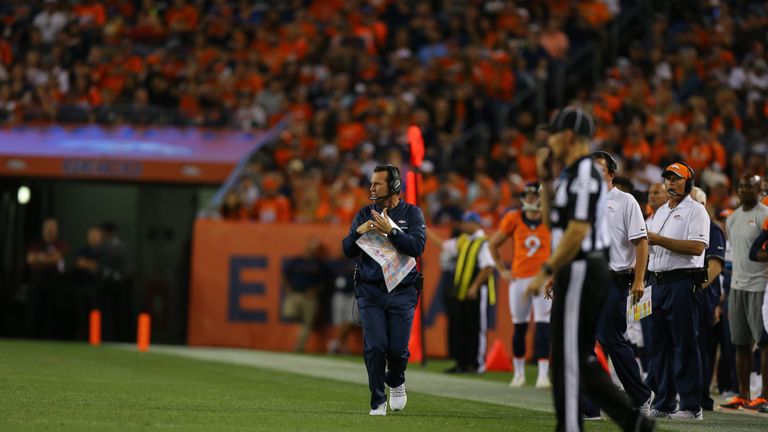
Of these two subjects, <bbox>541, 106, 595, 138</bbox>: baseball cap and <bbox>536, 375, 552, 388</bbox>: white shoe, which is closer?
<bbox>541, 106, 595, 138</bbox>: baseball cap

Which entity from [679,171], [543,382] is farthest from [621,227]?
[543,382]

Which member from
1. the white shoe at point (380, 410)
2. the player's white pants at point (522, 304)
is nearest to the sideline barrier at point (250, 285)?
the player's white pants at point (522, 304)

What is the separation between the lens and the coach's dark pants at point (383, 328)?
432 inches

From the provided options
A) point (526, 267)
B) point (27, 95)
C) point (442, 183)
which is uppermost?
point (27, 95)

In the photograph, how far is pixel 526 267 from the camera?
16703mm

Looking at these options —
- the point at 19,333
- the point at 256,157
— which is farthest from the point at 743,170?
the point at 19,333

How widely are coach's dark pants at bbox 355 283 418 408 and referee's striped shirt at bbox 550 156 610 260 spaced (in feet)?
9.71

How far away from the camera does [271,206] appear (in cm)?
2381

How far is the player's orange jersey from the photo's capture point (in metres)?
16.6

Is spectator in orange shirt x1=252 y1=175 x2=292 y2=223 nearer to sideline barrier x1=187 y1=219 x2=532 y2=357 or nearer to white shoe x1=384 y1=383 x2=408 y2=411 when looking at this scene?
sideline barrier x1=187 y1=219 x2=532 y2=357

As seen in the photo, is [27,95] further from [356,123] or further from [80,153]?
[356,123]

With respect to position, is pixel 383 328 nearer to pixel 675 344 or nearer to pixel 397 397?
pixel 397 397

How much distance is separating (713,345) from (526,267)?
270cm

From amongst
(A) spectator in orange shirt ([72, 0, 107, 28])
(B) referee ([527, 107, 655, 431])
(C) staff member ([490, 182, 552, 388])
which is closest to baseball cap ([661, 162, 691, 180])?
(B) referee ([527, 107, 655, 431])
